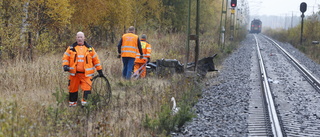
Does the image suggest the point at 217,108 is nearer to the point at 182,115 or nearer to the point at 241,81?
the point at 182,115

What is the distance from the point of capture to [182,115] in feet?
21.3

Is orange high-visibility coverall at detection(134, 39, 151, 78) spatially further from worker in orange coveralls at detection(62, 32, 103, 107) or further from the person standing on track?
worker in orange coveralls at detection(62, 32, 103, 107)

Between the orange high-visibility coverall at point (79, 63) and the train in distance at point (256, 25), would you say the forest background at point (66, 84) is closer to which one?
the orange high-visibility coverall at point (79, 63)

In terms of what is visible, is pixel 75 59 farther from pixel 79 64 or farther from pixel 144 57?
pixel 144 57

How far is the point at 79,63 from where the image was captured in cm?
722

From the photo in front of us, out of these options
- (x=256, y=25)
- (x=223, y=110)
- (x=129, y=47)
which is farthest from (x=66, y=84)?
(x=256, y=25)

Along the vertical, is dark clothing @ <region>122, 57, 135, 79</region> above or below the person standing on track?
below

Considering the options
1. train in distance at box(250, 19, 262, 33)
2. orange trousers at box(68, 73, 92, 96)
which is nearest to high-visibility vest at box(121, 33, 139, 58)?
orange trousers at box(68, 73, 92, 96)

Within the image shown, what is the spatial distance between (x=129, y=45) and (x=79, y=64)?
3568 millimetres

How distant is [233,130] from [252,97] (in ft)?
10.3

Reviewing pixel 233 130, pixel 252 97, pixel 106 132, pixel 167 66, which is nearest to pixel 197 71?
pixel 167 66

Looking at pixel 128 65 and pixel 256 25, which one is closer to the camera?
pixel 128 65

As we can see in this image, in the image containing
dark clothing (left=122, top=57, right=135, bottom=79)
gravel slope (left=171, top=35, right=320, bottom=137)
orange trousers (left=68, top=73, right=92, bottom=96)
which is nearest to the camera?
gravel slope (left=171, top=35, right=320, bottom=137)

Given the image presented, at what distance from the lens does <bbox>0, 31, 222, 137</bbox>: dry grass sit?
5.35m
